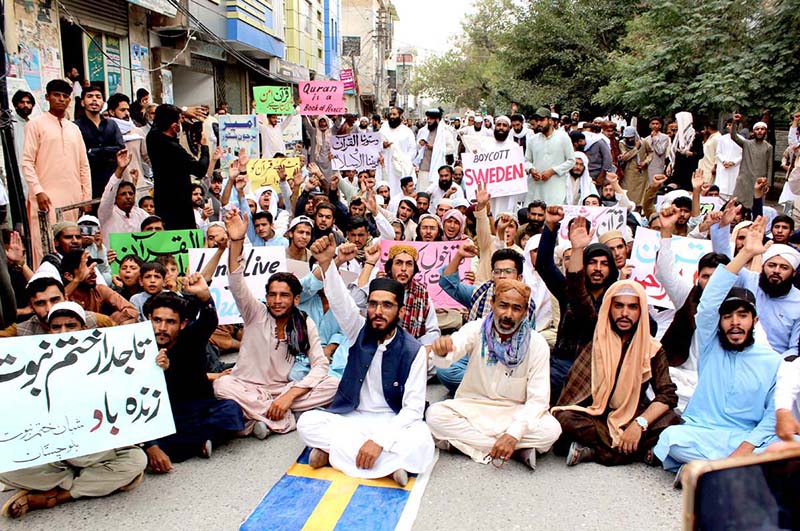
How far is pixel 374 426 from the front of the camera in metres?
3.96

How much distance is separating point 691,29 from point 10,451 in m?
13.6

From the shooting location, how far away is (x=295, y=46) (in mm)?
26781

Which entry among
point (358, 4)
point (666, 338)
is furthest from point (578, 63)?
point (358, 4)

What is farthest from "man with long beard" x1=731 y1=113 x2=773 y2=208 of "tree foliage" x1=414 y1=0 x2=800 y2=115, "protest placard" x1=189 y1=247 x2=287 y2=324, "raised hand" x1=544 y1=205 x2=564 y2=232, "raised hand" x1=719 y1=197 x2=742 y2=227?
"protest placard" x1=189 y1=247 x2=287 y2=324

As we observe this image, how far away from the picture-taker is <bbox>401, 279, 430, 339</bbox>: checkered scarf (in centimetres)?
500

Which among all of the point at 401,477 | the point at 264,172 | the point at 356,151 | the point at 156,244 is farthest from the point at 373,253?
the point at 356,151

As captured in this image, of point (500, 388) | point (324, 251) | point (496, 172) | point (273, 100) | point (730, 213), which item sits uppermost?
point (273, 100)

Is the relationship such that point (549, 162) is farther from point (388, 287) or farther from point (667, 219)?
point (388, 287)

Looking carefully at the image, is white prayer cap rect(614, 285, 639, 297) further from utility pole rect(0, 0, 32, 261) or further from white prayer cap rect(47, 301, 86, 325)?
utility pole rect(0, 0, 32, 261)

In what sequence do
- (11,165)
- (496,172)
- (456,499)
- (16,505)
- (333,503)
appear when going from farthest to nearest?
(496,172)
(11,165)
(456,499)
(333,503)
(16,505)

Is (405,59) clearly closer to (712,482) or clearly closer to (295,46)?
(295,46)

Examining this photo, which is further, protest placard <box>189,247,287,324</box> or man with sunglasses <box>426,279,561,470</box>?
protest placard <box>189,247,287,324</box>

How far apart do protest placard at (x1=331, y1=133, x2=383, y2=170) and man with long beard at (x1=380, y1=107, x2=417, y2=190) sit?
3.57 ft

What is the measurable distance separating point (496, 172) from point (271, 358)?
438cm
